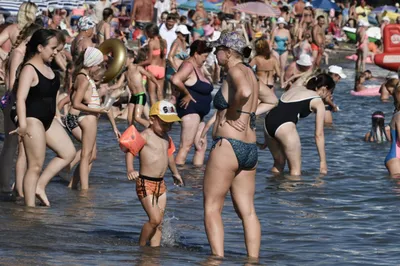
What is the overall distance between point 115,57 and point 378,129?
5.34 meters

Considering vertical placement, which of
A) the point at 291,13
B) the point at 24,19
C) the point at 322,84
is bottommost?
the point at 291,13

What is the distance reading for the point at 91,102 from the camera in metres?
9.88

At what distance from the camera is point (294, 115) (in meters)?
11.2

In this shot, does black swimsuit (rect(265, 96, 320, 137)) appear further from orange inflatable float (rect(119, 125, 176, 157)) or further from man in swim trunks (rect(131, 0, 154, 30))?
man in swim trunks (rect(131, 0, 154, 30))

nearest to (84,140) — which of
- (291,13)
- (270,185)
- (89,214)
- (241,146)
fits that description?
(89,214)

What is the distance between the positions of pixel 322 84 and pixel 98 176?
2634 millimetres

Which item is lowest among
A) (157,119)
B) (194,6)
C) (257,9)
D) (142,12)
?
(194,6)

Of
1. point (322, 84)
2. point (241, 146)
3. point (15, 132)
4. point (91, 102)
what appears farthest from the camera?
point (322, 84)

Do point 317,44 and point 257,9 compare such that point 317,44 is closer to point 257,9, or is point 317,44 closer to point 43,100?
point 257,9

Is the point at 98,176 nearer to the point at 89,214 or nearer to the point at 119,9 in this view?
the point at 89,214

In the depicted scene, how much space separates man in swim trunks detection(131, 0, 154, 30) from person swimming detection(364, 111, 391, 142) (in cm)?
907

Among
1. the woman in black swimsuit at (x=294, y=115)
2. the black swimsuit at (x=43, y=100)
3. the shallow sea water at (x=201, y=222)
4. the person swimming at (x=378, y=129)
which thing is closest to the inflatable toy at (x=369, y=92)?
the person swimming at (x=378, y=129)

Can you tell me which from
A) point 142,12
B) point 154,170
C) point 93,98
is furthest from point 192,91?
point 142,12

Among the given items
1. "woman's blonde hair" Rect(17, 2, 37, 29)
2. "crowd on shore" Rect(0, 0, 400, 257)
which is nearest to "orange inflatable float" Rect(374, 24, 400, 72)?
"crowd on shore" Rect(0, 0, 400, 257)
